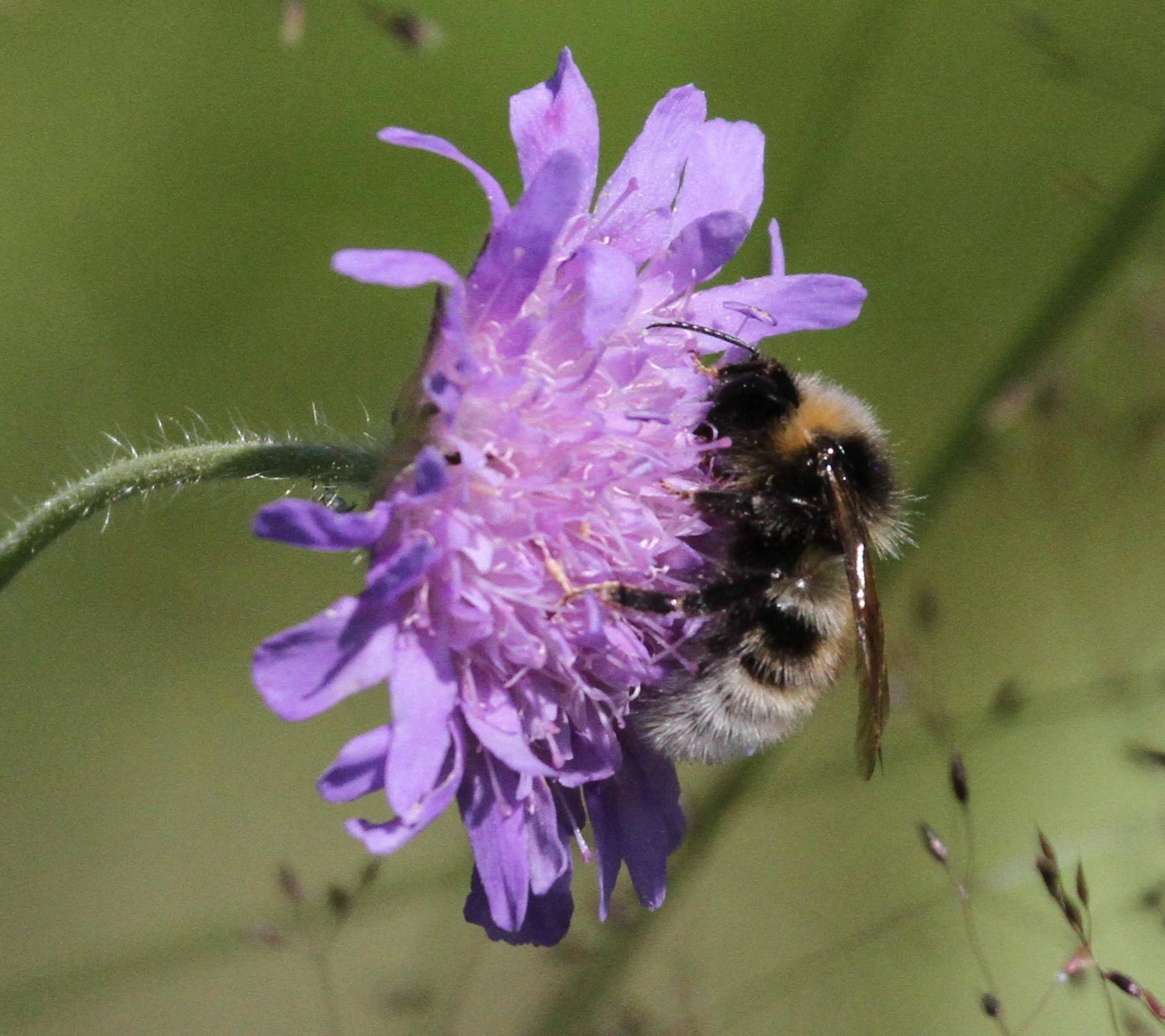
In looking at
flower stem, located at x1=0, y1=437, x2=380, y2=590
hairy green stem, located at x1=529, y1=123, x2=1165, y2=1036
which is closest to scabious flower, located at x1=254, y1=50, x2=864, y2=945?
flower stem, located at x1=0, y1=437, x2=380, y2=590

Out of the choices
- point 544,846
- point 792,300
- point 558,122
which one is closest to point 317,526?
point 544,846

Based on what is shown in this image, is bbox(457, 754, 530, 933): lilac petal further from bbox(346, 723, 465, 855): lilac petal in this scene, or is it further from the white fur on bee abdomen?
the white fur on bee abdomen

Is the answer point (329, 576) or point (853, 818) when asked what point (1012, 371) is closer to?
point (853, 818)

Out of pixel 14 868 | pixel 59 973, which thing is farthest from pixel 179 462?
pixel 14 868

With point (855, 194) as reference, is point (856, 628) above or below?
above

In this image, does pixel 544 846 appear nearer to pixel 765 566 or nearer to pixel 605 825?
pixel 605 825

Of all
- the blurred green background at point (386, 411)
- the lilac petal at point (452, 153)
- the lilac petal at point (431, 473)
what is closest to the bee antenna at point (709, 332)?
the lilac petal at point (452, 153)

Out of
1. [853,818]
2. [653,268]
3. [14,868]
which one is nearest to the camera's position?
[653,268]
